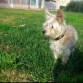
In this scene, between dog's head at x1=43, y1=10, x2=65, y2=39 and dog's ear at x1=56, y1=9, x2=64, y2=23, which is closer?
dog's ear at x1=56, y1=9, x2=64, y2=23

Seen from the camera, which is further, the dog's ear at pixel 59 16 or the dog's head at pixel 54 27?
the dog's head at pixel 54 27

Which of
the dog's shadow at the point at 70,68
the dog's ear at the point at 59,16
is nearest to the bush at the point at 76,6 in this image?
the dog's ear at the point at 59,16

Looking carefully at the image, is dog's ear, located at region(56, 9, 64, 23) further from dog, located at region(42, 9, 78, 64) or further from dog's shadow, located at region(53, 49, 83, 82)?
dog's shadow, located at region(53, 49, 83, 82)

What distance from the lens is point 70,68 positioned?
6629mm

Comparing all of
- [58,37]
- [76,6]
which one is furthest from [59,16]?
[76,6]

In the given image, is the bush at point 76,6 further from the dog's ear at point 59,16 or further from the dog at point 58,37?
the dog's ear at point 59,16

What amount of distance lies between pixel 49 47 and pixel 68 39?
704 millimetres

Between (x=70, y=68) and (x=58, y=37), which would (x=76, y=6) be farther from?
(x=70, y=68)

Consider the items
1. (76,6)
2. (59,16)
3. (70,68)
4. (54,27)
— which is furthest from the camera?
(76,6)

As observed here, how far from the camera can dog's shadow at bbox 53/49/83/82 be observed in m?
6.17

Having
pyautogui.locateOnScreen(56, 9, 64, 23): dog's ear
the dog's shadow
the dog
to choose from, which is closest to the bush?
the dog

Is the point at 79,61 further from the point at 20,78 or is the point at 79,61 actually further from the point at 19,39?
the point at 19,39

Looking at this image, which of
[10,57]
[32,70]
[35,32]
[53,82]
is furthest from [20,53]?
[35,32]

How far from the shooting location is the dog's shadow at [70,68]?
6.17 metres
